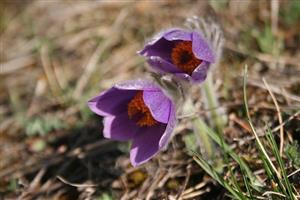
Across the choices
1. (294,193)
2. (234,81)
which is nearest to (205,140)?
(294,193)

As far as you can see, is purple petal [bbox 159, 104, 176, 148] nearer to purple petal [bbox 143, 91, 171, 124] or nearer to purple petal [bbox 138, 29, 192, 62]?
purple petal [bbox 143, 91, 171, 124]

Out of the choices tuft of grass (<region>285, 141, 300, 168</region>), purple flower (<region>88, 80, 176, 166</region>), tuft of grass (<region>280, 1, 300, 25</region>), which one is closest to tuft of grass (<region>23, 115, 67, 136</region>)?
purple flower (<region>88, 80, 176, 166</region>)

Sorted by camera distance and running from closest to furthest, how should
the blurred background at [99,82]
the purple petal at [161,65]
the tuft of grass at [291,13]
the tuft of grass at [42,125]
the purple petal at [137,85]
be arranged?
the purple petal at [137,85], the purple petal at [161,65], the blurred background at [99,82], the tuft of grass at [42,125], the tuft of grass at [291,13]

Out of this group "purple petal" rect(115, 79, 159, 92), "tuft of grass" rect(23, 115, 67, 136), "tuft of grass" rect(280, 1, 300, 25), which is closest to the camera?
"purple petal" rect(115, 79, 159, 92)

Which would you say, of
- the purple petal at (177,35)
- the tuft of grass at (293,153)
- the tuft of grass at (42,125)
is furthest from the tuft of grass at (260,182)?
the tuft of grass at (42,125)

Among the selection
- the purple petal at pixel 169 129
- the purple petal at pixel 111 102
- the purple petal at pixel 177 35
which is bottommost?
the purple petal at pixel 169 129

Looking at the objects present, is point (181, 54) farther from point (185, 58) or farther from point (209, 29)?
point (209, 29)

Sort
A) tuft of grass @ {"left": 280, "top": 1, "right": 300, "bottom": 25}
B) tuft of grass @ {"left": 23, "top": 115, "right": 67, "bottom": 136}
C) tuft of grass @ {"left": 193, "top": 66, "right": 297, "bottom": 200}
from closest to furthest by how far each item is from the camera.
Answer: tuft of grass @ {"left": 193, "top": 66, "right": 297, "bottom": 200}, tuft of grass @ {"left": 23, "top": 115, "right": 67, "bottom": 136}, tuft of grass @ {"left": 280, "top": 1, "right": 300, "bottom": 25}

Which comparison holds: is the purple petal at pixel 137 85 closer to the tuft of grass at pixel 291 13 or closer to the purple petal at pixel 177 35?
the purple petal at pixel 177 35
